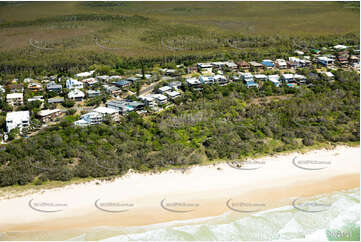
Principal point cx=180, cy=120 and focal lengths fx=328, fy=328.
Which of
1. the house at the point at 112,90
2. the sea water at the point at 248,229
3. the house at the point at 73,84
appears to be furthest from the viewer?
the house at the point at 73,84

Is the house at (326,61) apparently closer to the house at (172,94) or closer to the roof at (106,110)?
the house at (172,94)

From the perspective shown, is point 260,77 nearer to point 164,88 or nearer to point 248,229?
point 164,88

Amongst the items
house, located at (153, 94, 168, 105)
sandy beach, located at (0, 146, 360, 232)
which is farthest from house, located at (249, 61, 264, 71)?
sandy beach, located at (0, 146, 360, 232)

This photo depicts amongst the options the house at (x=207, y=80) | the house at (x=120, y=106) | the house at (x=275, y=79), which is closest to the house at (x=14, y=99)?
the house at (x=120, y=106)

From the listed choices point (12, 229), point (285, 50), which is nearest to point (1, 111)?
point (12, 229)

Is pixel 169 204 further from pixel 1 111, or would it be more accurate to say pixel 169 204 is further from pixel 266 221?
pixel 1 111

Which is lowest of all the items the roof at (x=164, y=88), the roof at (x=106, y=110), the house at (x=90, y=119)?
the house at (x=90, y=119)

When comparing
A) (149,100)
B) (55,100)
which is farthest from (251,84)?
(55,100)
